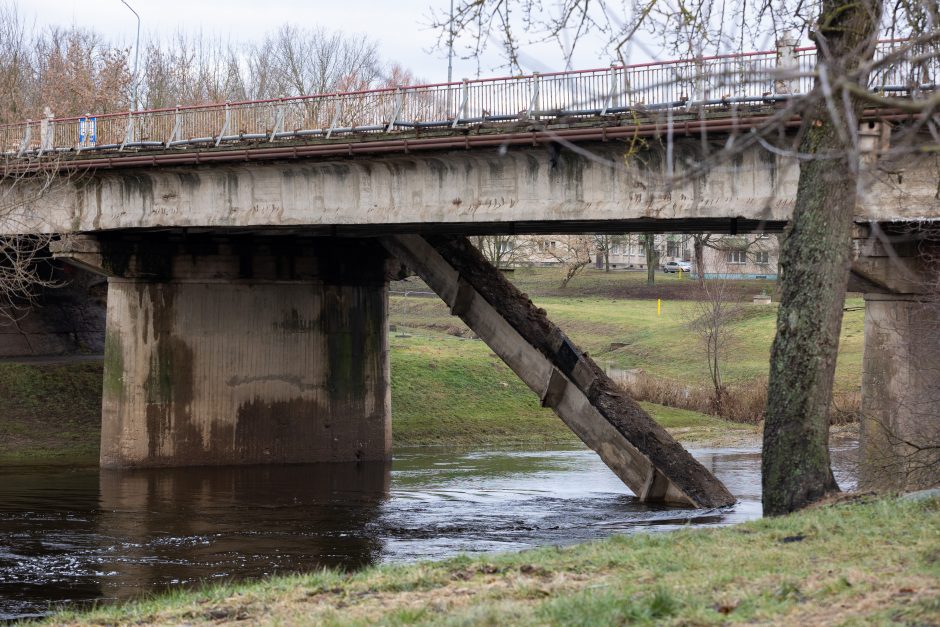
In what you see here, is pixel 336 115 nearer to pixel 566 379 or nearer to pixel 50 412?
pixel 566 379

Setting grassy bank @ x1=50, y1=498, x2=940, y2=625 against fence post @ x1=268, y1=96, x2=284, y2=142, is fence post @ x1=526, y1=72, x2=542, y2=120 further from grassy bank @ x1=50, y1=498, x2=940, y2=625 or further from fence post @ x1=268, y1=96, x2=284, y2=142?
grassy bank @ x1=50, y1=498, x2=940, y2=625

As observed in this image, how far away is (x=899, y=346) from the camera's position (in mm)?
19062

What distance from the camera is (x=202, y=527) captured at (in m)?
21.9

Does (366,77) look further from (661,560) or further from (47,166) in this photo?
(661,560)

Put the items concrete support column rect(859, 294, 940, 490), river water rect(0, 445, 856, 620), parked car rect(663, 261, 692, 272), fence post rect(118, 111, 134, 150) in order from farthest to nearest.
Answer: parked car rect(663, 261, 692, 272), fence post rect(118, 111, 134, 150), concrete support column rect(859, 294, 940, 490), river water rect(0, 445, 856, 620)

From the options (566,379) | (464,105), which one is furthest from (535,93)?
(566,379)

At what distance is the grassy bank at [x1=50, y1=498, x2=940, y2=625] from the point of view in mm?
7867

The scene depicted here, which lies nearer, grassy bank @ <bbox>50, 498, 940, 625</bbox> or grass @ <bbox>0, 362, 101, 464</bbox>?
grassy bank @ <bbox>50, 498, 940, 625</bbox>

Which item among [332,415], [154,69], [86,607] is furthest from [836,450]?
[154,69]

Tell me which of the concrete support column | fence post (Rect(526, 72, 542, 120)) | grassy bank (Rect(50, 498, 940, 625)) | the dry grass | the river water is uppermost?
fence post (Rect(526, 72, 542, 120))

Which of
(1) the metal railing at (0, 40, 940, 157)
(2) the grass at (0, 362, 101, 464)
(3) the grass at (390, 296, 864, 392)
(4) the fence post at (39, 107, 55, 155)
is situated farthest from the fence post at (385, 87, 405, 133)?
(3) the grass at (390, 296, 864, 392)

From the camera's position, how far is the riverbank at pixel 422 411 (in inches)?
1330

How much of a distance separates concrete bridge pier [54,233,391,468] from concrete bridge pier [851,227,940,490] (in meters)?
16.1

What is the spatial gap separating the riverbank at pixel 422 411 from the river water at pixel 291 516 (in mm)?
3058
